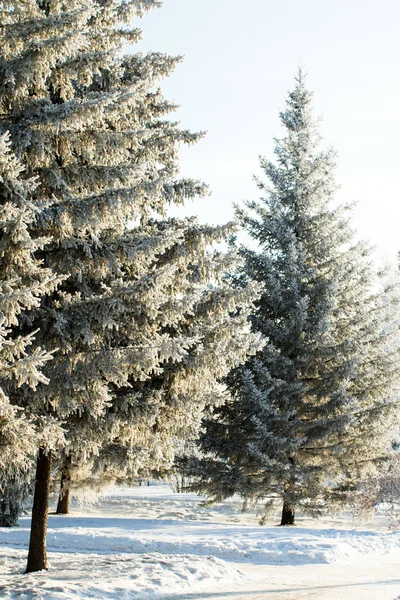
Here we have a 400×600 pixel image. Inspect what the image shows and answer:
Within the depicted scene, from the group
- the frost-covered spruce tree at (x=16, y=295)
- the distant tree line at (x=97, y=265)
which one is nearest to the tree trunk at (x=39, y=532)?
the distant tree line at (x=97, y=265)

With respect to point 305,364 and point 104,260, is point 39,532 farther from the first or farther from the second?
point 305,364

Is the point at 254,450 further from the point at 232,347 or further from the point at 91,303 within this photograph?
the point at 91,303

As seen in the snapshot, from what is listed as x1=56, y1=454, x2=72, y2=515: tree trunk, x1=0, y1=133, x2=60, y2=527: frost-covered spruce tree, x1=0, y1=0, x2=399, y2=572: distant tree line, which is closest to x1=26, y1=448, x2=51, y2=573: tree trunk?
x1=0, y1=0, x2=399, y2=572: distant tree line

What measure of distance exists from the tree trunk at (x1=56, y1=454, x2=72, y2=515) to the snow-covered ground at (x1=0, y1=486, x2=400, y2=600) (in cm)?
186

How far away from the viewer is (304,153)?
2139 cm

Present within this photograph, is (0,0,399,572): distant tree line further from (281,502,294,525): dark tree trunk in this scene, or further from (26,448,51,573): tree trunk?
(281,502,294,525): dark tree trunk

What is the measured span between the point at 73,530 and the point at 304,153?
14.5m

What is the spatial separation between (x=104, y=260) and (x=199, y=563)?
5916mm

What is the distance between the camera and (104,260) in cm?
943

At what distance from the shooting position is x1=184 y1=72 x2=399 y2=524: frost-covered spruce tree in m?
18.4

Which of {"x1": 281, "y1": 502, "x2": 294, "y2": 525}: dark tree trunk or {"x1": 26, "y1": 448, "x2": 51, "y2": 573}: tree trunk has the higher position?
{"x1": 26, "y1": 448, "x2": 51, "y2": 573}: tree trunk

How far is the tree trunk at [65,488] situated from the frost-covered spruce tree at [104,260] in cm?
1201

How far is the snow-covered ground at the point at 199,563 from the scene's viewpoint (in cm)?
935

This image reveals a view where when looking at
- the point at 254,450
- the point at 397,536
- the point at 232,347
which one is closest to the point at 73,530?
the point at 254,450
